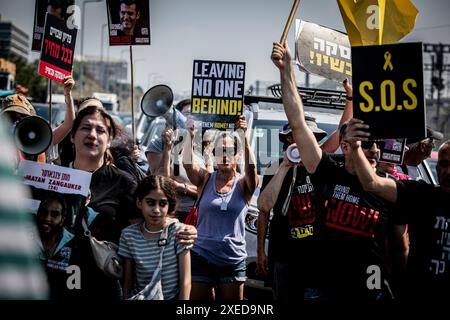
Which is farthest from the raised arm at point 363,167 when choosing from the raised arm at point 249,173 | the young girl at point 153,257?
the raised arm at point 249,173

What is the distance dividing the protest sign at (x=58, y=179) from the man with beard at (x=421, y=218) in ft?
5.19

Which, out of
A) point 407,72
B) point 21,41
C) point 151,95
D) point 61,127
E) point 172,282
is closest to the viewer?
point 407,72

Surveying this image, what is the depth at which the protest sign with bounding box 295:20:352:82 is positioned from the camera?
5.61 m

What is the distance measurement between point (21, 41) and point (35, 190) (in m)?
153

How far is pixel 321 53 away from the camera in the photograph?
5.71m

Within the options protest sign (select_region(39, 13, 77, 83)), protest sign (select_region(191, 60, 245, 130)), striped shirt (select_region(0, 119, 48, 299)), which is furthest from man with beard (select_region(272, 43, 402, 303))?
striped shirt (select_region(0, 119, 48, 299))

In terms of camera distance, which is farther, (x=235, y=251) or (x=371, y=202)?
(x=235, y=251)

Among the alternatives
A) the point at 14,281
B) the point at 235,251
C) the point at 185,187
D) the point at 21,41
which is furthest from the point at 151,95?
the point at 21,41

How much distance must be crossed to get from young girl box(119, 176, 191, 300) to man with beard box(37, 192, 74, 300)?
1.15 ft

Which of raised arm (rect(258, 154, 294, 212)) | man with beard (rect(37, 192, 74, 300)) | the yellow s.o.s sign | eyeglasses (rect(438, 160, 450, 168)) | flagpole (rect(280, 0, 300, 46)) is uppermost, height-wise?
flagpole (rect(280, 0, 300, 46))

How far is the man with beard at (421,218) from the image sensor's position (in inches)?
129

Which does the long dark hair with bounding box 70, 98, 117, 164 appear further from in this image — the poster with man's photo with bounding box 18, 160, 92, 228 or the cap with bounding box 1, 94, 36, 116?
the cap with bounding box 1, 94, 36, 116

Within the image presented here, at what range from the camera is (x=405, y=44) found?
342 cm

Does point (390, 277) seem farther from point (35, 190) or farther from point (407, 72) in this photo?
point (35, 190)
